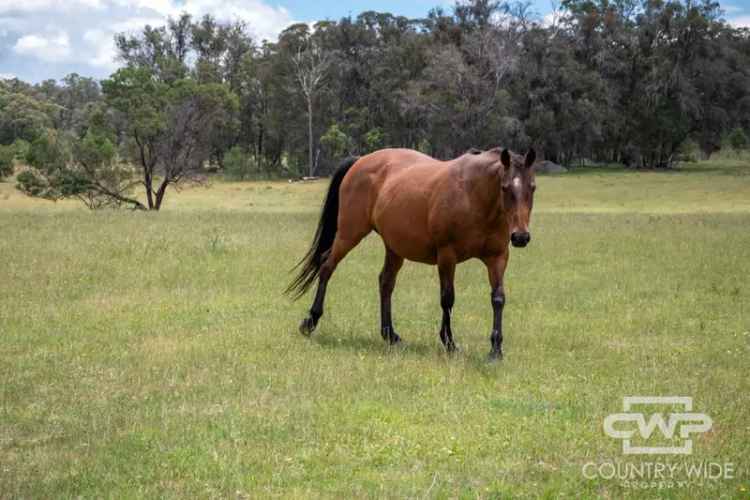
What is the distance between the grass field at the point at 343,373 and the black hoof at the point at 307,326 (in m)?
0.21

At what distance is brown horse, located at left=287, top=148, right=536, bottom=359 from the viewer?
311 inches

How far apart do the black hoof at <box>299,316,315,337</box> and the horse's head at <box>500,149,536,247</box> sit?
9.59 ft

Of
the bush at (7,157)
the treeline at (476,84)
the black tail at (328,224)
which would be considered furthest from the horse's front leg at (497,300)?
the treeline at (476,84)

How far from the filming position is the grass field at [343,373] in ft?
16.9

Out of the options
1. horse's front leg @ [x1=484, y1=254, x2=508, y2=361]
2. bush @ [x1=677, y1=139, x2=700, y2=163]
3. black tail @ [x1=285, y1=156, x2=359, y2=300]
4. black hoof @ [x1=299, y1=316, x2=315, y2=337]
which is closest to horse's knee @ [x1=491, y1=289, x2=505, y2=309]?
horse's front leg @ [x1=484, y1=254, x2=508, y2=361]

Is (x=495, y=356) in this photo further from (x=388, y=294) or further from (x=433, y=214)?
(x=388, y=294)

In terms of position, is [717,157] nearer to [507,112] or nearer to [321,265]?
[507,112]

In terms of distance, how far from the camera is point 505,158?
7793mm

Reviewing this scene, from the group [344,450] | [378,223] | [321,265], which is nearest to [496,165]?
[378,223]

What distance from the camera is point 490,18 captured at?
61125mm

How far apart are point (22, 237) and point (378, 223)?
34.9 feet

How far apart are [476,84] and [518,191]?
47356 millimetres

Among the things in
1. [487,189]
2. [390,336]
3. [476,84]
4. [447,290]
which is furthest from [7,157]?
[487,189]

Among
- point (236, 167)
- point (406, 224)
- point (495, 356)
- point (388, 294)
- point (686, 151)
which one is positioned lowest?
point (495, 356)
